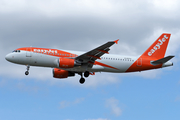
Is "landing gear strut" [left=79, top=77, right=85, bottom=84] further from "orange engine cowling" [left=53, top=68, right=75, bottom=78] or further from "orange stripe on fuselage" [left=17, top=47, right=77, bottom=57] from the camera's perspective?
"orange stripe on fuselage" [left=17, top=47, right=77, bottom=57]

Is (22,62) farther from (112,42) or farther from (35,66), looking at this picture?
(112,42)

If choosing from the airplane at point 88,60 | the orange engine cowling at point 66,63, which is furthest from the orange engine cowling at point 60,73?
the orange engine cowling at point 66,63

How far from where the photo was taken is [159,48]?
47.5 m

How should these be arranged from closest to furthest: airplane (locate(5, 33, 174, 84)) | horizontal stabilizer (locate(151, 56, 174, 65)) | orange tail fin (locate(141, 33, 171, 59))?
airplane (locate(5, 33, 174, 84)), horizontal stabilizer (locate(151, 56, 174, 65)), orange tail fin (locate(141, 33, 171, 59))

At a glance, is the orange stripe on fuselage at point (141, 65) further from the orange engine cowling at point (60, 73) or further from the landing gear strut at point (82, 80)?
the orange engine cowling at point (60, 73)

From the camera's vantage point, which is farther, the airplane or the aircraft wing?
the airplane

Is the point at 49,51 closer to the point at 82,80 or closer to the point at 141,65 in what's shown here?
the point at 82,80

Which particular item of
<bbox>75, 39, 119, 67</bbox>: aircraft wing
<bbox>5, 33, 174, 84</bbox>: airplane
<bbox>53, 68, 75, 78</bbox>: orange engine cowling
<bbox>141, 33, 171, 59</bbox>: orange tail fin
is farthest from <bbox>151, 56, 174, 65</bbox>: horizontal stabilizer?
<bbox>53, 68, 75, 78</bbox>: orange engine cowling

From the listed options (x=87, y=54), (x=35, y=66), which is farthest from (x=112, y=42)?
(x=35, y=66)

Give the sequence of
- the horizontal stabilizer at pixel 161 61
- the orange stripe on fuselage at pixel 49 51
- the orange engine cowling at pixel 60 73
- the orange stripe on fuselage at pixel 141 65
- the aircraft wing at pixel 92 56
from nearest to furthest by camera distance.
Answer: the aircraft wing at pixel 92 56
the orange stripe on fuselage at pixel 49 51
the horizontal stabilizer at pixel 161 61
the orange stripe on fuselage at pixel 141 65
the orange engine cowling at pixel 60 73

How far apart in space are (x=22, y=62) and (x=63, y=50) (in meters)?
5.70

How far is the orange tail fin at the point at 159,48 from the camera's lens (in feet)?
153

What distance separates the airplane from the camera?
135 ft

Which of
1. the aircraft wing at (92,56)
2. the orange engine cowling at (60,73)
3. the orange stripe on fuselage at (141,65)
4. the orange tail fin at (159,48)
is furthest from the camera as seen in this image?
the orange tail fin at (159,48)
